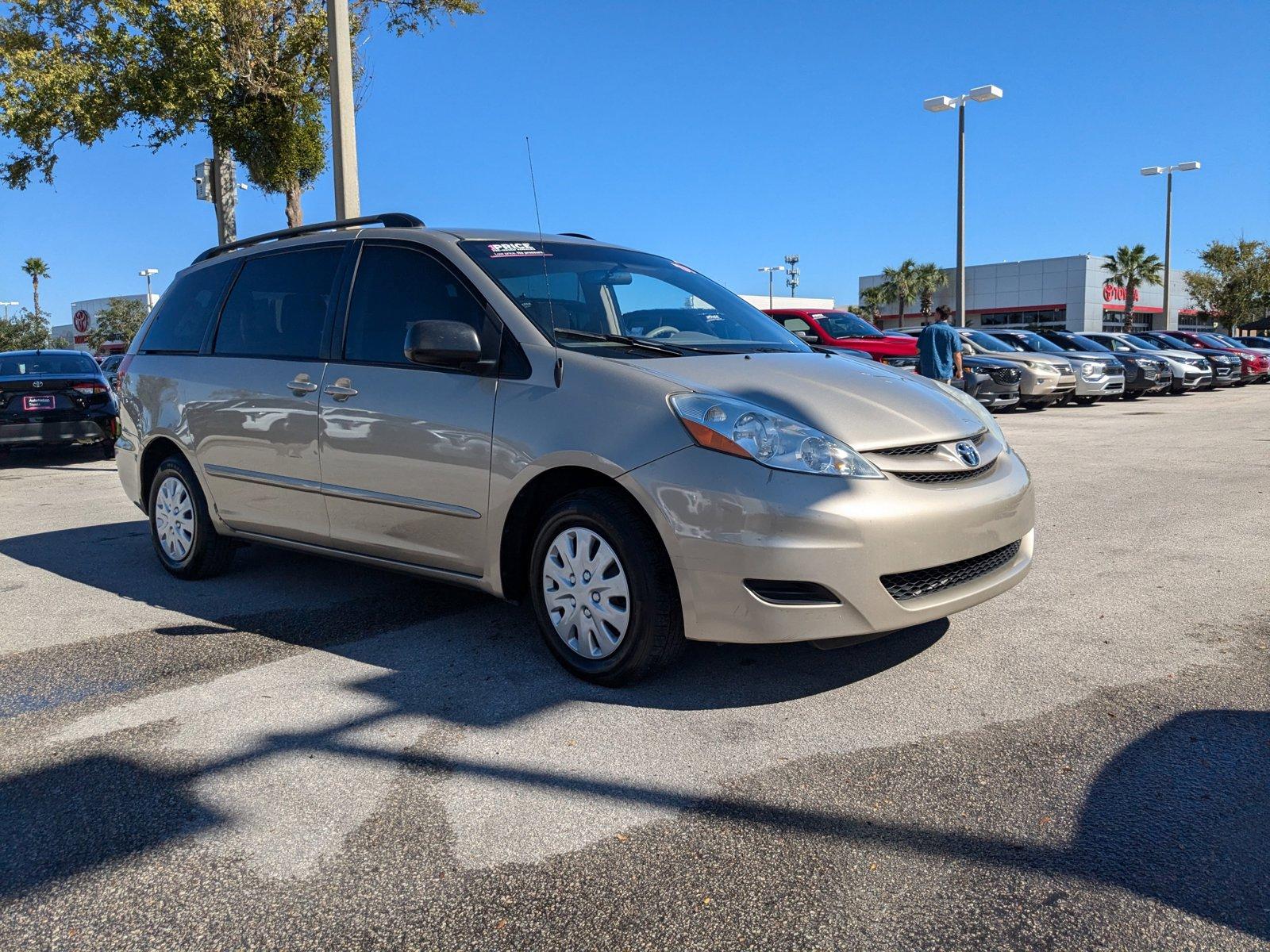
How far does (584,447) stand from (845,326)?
14.2m

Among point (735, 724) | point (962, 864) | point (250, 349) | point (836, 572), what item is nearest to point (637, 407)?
point (836, 572)

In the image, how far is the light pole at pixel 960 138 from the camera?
74.1ft

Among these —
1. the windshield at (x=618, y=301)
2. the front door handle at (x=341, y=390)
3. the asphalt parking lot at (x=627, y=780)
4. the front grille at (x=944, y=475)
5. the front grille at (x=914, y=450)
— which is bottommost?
the asphalt parking lot at (x=627, y=780)

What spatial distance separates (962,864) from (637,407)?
1808 millimetres

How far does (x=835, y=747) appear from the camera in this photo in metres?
3.21

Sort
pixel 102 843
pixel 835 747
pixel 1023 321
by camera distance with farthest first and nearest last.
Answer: pixel 1023 321
pixel 835 747
pixel 102 843

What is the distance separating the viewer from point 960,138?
23.0 meters

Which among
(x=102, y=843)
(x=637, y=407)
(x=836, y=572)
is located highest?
(x=637, y=407)

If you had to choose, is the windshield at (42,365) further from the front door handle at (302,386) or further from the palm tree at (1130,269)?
the palm tree at (1130,269)

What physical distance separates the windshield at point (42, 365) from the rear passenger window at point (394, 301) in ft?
30.6

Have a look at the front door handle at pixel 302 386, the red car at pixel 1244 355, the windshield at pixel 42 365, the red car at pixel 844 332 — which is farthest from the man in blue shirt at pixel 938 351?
the red car at pixel 1244 355

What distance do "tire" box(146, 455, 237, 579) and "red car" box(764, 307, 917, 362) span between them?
1208 centimetres

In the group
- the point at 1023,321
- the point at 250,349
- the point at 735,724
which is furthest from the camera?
the point at 1023,321

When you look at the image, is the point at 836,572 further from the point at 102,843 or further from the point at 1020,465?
the point at 102,843
